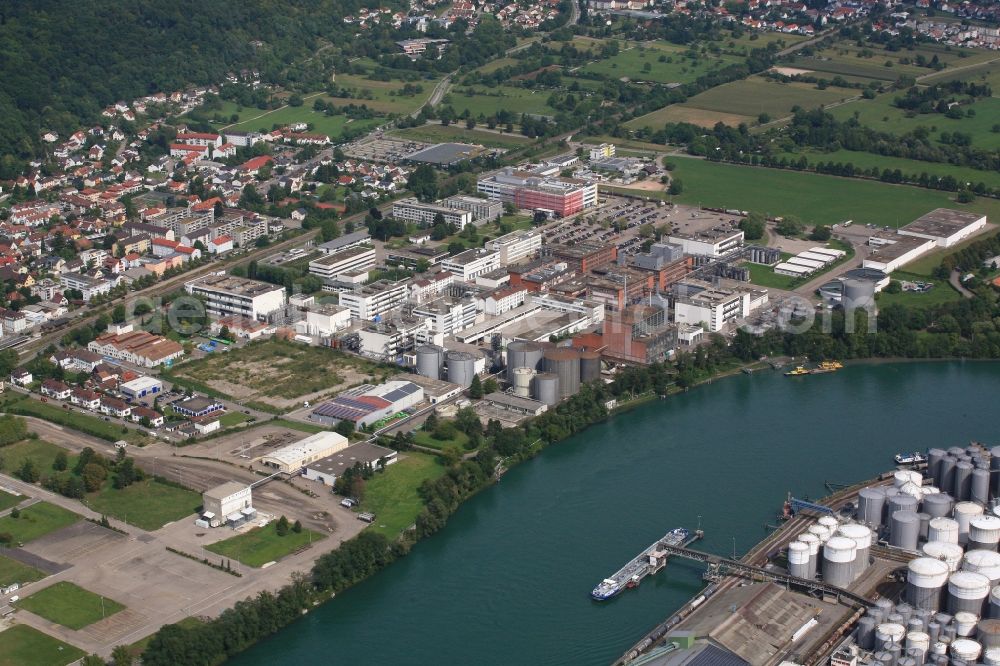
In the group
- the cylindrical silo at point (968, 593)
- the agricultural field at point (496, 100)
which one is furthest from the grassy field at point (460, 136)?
the cylindrical silo at point (968, 593)

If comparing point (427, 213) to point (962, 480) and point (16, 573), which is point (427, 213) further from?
point (16, 573)

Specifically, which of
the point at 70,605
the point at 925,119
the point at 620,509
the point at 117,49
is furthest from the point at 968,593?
the point at 117,49

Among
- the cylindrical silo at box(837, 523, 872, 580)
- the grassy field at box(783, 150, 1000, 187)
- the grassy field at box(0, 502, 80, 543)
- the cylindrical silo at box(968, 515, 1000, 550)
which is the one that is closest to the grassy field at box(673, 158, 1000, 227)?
the grassy field at box(783, 150, 1000, 187)

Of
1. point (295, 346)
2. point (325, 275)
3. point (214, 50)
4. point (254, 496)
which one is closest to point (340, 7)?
point (214, 50)

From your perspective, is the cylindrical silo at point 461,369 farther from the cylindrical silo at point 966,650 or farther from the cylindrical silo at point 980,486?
the cylindrical silo at point 966,650

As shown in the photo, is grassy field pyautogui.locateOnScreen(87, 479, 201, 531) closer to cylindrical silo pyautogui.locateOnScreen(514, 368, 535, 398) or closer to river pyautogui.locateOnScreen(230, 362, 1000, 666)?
river pyautogui.locateOnScreen(230, 362, 1000, 666)

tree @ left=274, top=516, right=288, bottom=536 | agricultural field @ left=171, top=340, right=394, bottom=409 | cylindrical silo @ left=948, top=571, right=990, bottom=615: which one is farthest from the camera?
agricultural field @ left=171, top=340, right=394, bottom=409
